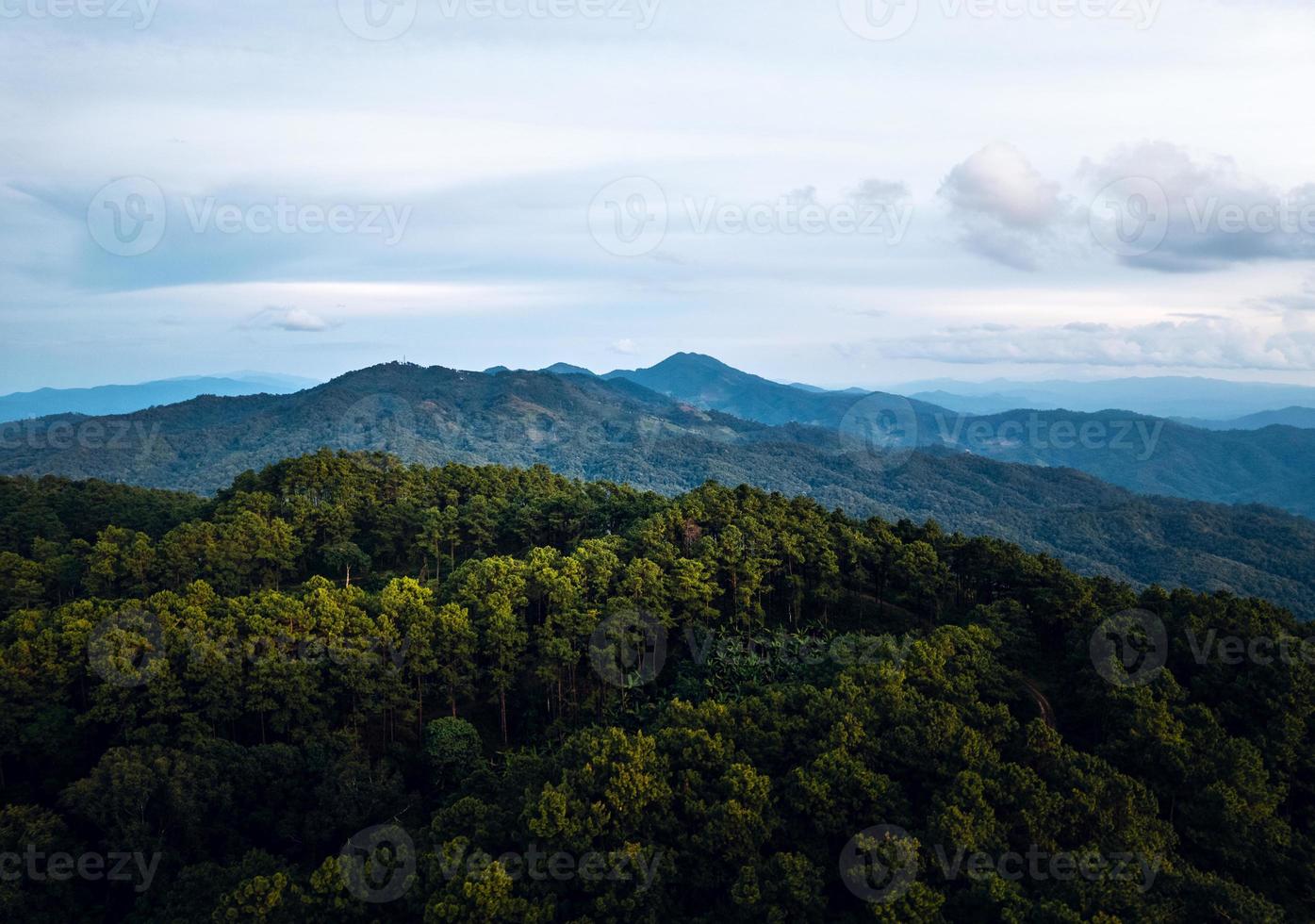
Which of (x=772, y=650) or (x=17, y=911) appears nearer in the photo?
(x=17, y=911)

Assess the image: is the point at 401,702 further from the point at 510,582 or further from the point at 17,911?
the point at 17,911

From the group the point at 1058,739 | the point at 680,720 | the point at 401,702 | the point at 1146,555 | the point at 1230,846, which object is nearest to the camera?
the point at 1230,846

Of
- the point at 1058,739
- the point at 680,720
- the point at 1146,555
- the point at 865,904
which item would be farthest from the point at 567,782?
the point at 1146,555

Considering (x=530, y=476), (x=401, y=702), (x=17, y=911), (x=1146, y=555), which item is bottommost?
(x=1146, y=555)

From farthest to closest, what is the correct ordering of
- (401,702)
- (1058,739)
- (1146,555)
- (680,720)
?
(1146,555)
(401,702)
(680,720)
(1058,739)

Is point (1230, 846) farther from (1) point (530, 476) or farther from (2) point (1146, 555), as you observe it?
(2) point (1146, 555)

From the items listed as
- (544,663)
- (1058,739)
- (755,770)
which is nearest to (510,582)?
(544,663)

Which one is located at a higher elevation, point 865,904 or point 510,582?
point 510,582
